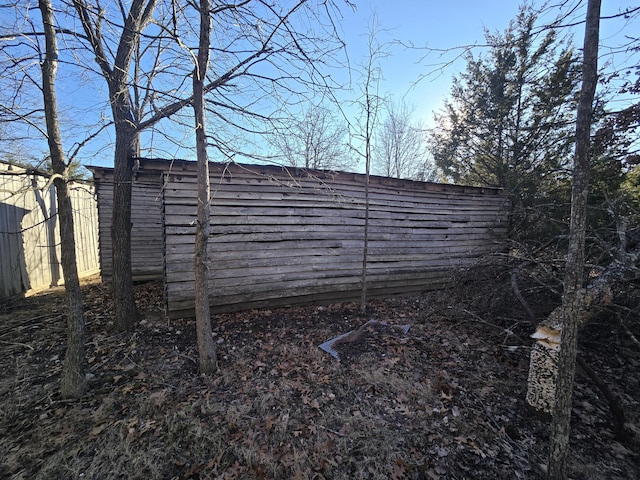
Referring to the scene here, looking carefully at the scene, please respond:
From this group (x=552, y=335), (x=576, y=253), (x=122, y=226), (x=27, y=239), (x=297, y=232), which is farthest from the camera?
(x=27, y=239)

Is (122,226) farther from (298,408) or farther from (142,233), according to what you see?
(298,408)

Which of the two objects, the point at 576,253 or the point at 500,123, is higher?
the point at 500,123

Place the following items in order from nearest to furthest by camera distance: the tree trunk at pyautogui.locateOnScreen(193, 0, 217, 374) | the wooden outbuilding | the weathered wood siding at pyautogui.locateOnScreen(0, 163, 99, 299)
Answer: the tree trunk at pyautogui.locateOnScreen(193, 0, 217, 374)
the wooden outbuilding
the weathered wood siding at pyautogui.locateOnScreen(0, 163, 99, 299)

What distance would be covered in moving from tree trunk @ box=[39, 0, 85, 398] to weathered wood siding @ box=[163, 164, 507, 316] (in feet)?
4.26

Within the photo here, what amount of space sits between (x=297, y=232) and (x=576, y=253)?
432 cm

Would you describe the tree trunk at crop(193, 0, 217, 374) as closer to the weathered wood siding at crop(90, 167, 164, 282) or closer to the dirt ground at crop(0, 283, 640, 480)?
the dirt ground at crop(0, 283, 640, 480)

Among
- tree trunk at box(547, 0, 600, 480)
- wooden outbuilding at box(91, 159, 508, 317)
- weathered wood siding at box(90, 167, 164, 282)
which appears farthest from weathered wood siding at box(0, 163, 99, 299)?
tree trunk at box(547, 0, 600, 480)

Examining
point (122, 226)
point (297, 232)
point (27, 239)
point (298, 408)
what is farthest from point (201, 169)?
point (27, 239)

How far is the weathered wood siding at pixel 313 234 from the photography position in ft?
15.5

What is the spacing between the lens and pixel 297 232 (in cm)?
555

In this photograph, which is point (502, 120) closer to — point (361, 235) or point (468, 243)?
point (468, 243)

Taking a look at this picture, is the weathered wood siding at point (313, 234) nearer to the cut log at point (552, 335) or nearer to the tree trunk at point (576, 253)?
the cut log at point (552, 335)

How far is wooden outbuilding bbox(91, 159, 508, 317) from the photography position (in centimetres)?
470

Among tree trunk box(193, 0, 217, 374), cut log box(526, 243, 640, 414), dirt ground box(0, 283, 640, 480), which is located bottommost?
dirt ground box(0, 283, 640, 480)
